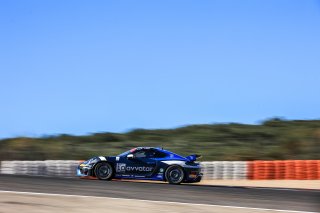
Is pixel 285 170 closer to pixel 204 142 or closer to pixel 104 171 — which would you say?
→ pixel 104 171

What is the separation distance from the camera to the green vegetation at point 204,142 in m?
27.7

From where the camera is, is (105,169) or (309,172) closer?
(105,169)

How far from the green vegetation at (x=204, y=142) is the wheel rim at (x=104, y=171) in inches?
475

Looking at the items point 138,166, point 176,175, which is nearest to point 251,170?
point 176,175

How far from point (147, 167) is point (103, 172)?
134cm

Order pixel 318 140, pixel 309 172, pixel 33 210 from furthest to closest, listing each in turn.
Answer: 1. pixel 318 140
2. pixel 309 172
3. pixel 33 210

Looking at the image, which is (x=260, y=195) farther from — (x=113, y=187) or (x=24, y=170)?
(x=24, y=170)

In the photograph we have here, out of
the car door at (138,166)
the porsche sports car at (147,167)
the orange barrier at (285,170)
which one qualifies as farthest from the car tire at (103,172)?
the orange barrier at (285,170)

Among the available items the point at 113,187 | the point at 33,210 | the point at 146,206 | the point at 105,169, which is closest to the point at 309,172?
the point at 105,169

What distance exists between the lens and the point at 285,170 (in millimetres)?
21625

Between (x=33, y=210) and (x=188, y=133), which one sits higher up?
(x=188, y=133)

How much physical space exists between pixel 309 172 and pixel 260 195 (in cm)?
1016

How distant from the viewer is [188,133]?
35656 millimetres

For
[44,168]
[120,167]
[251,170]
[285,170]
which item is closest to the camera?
[120,167]
